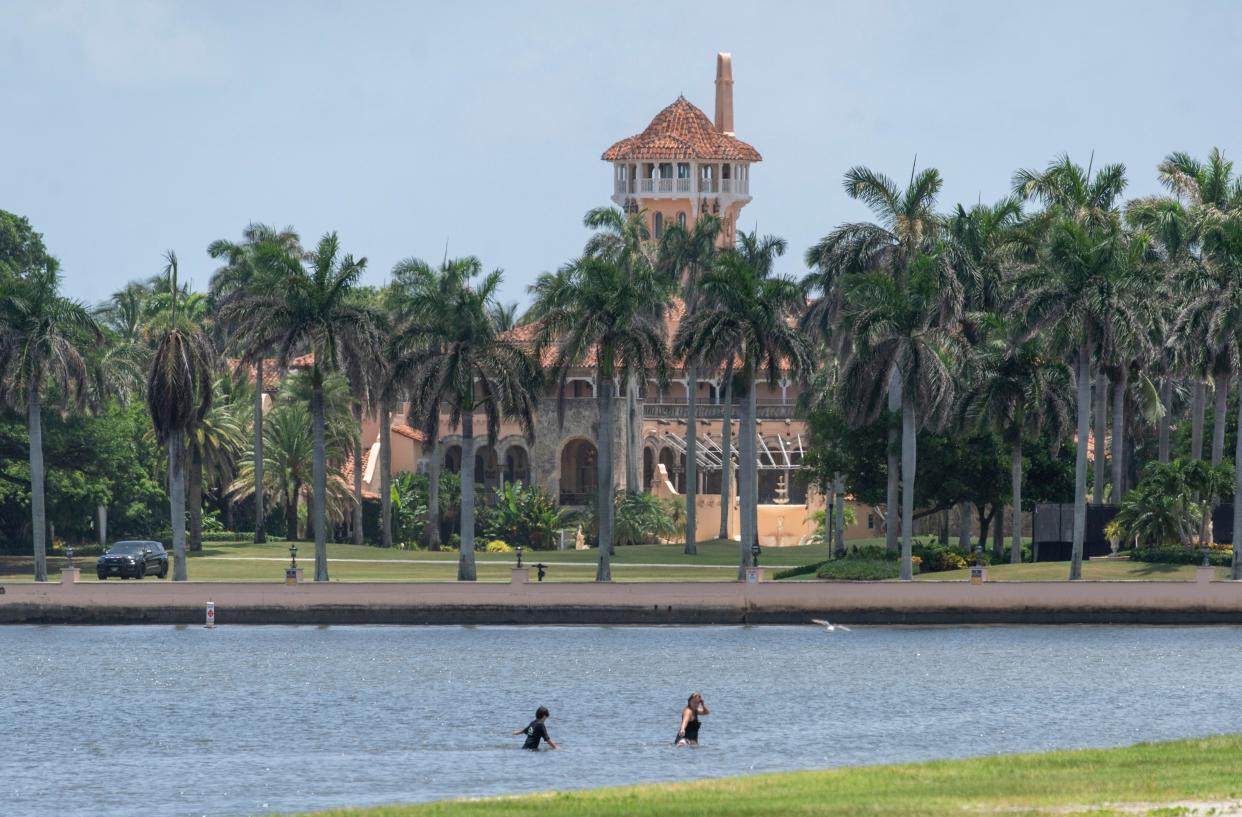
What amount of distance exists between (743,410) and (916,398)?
988 cm

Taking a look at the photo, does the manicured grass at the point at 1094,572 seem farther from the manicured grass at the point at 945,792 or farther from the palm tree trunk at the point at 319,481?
the manicured grass at the point at 945,792

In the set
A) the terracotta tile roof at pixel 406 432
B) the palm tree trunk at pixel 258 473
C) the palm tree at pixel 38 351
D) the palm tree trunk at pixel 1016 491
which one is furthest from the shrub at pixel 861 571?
the terracotta tile roof at pixel 406 432

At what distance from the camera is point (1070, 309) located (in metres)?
71.2

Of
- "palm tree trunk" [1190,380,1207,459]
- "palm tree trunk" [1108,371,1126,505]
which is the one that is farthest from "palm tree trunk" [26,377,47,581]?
"palm tree trunk" [1190,380,1207,459]

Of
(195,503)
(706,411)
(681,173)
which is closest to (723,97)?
(681,173)

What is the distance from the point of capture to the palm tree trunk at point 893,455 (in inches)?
2992

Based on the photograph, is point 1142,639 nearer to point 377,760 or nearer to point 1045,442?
point 1045,442

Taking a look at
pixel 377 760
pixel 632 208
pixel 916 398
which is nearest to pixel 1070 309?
pixel 916 398

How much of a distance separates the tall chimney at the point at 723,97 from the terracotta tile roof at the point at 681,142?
5.77 m

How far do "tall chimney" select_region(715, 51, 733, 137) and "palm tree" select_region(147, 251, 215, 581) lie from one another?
2997 inches

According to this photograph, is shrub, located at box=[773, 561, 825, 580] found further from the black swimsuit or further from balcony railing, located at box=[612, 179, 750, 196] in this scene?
balcony railing, located at box=[612, 179, 750, 196]

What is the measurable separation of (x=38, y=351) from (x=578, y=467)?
4712 centimetres

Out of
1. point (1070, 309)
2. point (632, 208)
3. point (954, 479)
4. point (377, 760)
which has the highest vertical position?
point (632, 208)

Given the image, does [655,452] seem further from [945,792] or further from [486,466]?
[945,792]
